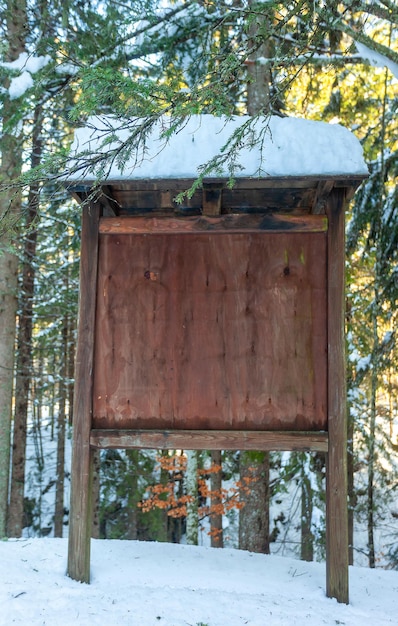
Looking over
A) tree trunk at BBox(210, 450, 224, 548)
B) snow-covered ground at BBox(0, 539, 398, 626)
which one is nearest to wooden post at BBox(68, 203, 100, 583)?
snow-covered ground at BBox(0, 539, 398, 626)

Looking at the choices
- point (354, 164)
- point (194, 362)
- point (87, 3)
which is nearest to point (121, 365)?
point (194, 362)

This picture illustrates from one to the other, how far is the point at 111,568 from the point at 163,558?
2.28 feet

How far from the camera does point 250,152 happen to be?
4129mm

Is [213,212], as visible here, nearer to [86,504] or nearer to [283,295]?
[283,295]

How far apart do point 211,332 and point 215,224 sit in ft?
3.19

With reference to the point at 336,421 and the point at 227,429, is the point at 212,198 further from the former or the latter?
the point at 336,421

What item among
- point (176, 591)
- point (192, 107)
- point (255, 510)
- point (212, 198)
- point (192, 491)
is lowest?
point (192, 491)

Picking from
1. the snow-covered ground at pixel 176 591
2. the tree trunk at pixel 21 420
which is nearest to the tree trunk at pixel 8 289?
the tree trunk at pixel 21 420

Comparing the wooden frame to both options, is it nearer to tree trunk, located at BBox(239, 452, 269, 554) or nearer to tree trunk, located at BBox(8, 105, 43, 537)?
tree trunk, located at BBox(239, 452, 269, 554)

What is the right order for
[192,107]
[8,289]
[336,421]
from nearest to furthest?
1. [192,107]
2. [336,421]
3. [8,289]

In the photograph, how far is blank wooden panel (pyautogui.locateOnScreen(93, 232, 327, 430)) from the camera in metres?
4.54

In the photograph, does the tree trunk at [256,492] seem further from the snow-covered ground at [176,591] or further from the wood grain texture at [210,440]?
the wood grain texture at [210,440]

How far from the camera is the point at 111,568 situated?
4754 millimetres

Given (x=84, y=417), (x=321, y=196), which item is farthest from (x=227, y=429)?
(x=321, y=196)
